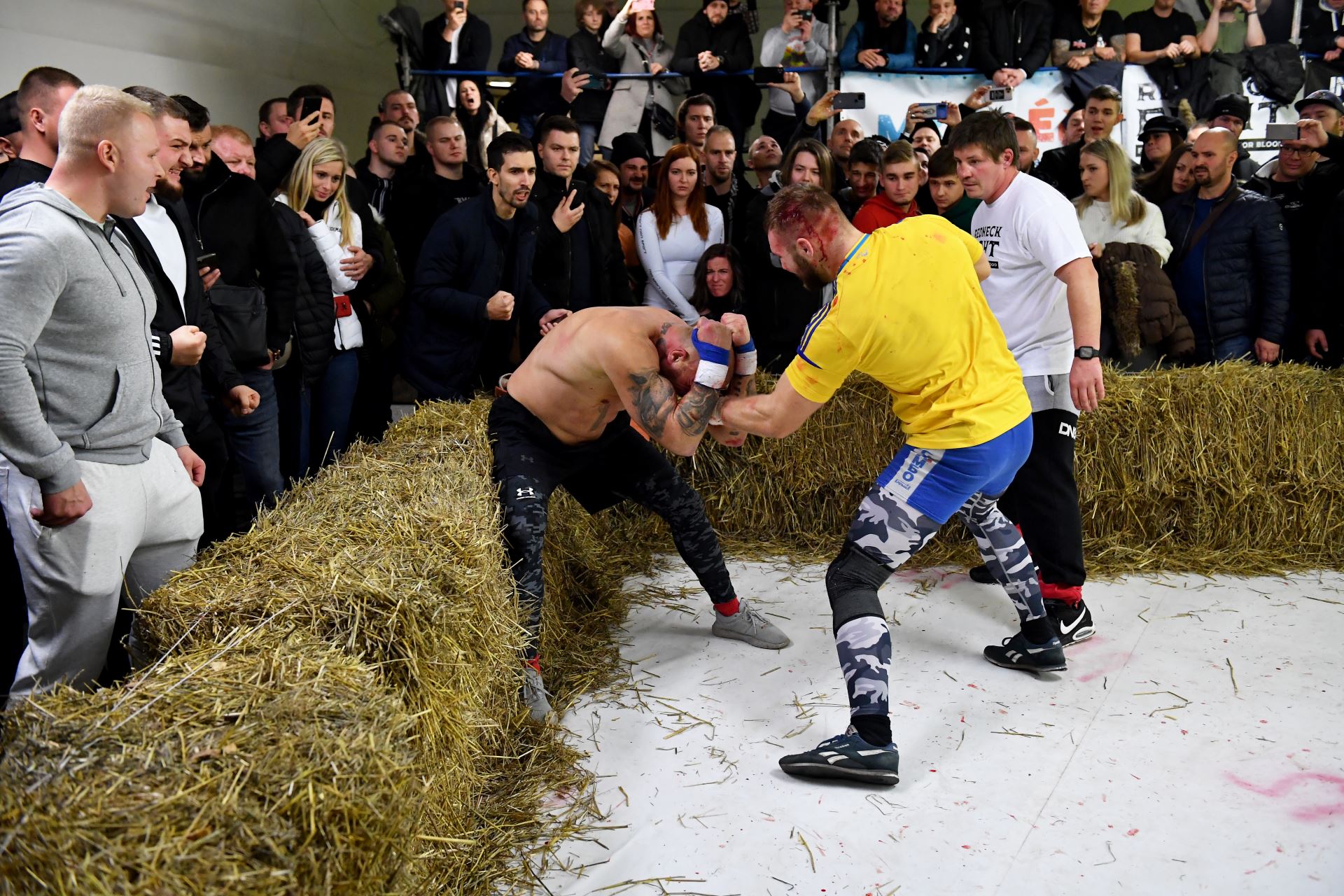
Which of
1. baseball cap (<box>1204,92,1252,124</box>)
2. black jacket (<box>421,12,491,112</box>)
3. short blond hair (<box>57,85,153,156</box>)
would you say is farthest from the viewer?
black jacket (<box>421,12,491,112</box>)

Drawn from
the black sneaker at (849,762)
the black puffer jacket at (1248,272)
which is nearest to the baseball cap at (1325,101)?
the black puffer jacket at (1248,272)

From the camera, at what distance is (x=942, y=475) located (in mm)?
3229

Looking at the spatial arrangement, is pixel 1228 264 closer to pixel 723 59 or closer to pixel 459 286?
pixel 723 59

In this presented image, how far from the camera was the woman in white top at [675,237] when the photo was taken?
5.39m

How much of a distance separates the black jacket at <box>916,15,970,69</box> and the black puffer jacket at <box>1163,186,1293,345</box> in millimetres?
2209

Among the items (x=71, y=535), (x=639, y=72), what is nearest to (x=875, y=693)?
(x=71, y=535)

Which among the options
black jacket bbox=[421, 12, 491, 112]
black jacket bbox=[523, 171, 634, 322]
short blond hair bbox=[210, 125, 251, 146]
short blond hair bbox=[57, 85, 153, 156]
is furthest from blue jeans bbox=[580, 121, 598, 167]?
short blond hair bbox=[57, 85, 153, 156]

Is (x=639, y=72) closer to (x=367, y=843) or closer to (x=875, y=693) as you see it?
(x=875, y=693)

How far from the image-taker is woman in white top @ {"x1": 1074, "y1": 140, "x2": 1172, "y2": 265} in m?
5.25

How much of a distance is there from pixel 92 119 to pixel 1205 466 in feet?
15.0

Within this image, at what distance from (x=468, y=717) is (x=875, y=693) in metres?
1.21

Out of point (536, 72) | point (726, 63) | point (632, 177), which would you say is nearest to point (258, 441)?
point (632, 177)

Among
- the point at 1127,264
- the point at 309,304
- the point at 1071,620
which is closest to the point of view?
the point at 1071,620

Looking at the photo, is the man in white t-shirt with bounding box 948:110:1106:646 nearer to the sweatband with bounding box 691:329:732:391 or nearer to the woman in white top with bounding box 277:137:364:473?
the sweatband with bounding box 691:329:732:391
